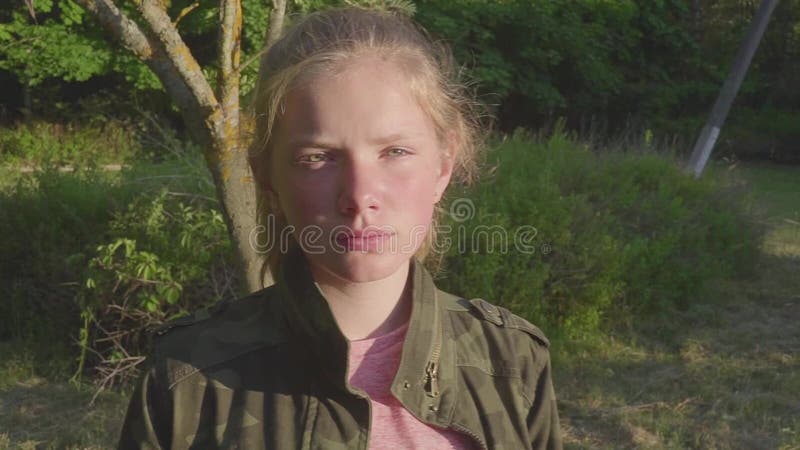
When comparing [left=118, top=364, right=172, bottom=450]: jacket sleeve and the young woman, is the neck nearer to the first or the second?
the young woman

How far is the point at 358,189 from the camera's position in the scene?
1.30 metres

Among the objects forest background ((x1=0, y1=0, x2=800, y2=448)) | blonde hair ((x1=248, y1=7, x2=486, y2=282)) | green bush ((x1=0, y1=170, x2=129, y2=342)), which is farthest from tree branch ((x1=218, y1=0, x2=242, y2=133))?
green bush ((x1=0, y1=170, x2=129, y2=342))

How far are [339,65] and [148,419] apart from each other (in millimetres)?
609

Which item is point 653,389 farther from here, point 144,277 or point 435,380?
point 435,380

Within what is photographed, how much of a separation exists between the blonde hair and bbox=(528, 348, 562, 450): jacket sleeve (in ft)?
1.05

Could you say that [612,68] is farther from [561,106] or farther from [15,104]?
[15,104]

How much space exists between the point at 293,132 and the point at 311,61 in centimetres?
12

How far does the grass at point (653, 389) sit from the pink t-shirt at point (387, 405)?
9.12ft

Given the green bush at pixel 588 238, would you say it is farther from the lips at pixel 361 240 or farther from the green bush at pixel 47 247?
the lips at pixel 361 240

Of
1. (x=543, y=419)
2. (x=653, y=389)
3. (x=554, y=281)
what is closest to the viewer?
(x=543, y=419)

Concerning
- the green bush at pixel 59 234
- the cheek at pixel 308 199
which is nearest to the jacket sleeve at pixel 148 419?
the cheek at pixel 308 199

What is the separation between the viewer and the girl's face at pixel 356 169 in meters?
1.30

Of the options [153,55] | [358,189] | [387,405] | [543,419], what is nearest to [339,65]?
[358,189]

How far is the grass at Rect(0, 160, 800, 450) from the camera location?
13.3ft
